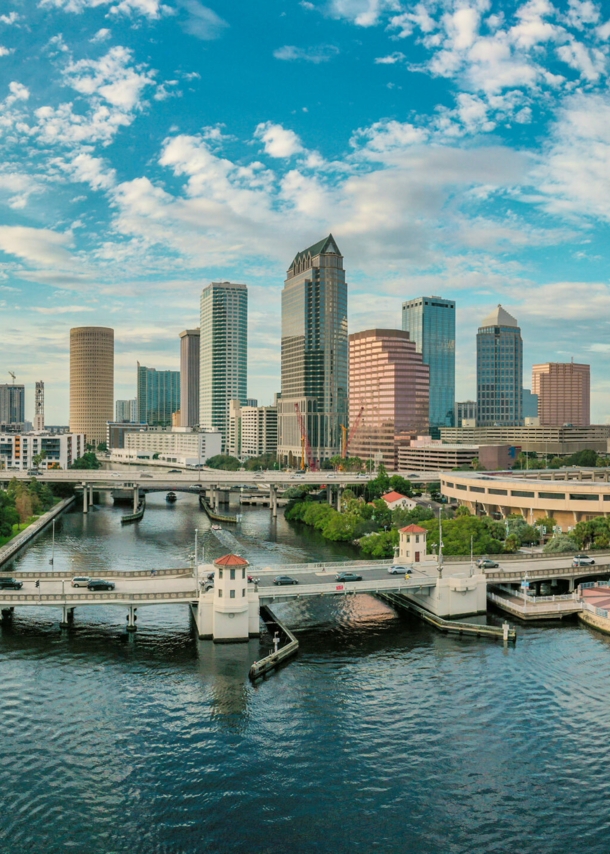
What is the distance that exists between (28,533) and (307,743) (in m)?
87.9

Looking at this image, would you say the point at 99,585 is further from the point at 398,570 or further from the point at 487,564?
the point at 487,564

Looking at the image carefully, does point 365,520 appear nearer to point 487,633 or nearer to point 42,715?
point 487,633

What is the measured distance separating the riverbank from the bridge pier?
100.0 feet

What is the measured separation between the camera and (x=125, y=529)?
5389 inches

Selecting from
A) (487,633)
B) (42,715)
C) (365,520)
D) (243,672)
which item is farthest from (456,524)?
(42,715)

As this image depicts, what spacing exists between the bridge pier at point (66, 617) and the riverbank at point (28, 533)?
30.5 meters

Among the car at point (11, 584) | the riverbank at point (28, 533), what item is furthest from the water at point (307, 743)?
the riverbank at point (28, 533)

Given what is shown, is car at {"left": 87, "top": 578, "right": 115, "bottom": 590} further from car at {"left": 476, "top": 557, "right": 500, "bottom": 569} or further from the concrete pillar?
car at {"left": 476, "top": 557, "right": 500, "bottom": 569}

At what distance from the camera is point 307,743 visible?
149 ft

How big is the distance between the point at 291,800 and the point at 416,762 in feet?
26.7

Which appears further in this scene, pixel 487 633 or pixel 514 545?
pixel 514 545

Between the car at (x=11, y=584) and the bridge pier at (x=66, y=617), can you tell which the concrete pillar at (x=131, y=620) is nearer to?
the bridge pier at (x=66, y=617)

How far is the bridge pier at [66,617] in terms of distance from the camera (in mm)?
68062

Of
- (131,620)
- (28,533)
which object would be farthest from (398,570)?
(28,533)
